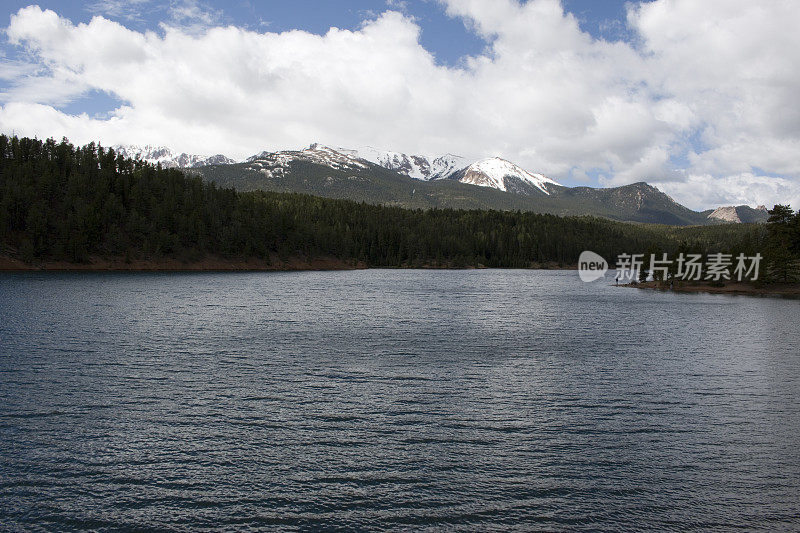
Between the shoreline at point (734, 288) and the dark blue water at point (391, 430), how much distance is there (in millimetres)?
87773

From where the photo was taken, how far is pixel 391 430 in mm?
23172

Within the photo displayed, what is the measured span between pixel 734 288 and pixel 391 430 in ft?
433

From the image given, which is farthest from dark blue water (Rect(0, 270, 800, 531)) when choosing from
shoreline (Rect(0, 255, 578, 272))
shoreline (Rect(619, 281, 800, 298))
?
shoreline (Rect(0, 255, 578, 272))

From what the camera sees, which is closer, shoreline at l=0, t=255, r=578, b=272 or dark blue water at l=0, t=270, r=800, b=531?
dark blue water at l=0, t=270, r=800, b=531

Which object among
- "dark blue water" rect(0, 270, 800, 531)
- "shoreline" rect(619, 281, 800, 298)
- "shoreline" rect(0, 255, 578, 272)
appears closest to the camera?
"dark blue water" rect(0, 270, 800, 531)

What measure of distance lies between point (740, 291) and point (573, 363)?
10947 cm

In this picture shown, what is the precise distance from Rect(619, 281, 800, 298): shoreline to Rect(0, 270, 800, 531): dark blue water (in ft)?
288

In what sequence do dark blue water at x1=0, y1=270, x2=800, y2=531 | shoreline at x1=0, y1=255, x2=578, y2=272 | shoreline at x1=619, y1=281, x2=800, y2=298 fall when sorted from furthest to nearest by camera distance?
shoreline at x1=0, y1=255, x2=578, y2=272
shoreline at x1=619, y1=281, x2=800, y2=298
dark blue water at x1=0, y1=270, x2=800, y2=531

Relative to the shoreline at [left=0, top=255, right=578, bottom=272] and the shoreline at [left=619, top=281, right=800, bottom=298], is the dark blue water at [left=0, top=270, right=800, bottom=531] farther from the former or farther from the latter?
the shoreline at [left=0, top=255, right=578, bottom=272]

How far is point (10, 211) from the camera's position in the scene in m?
150

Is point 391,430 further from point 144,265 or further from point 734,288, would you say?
point 144,265

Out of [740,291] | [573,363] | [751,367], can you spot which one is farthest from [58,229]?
[740,291]

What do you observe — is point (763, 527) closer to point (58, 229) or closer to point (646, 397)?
point (646, 397)

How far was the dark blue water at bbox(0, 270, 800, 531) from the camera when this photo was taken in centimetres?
1628
